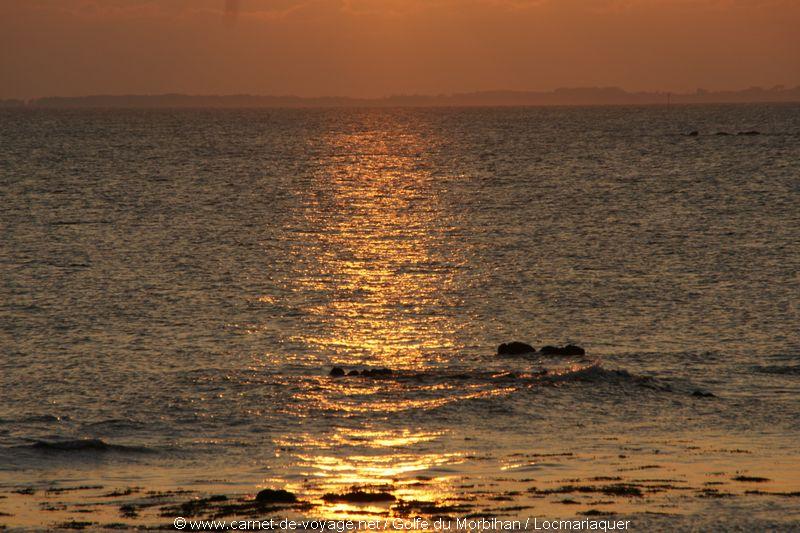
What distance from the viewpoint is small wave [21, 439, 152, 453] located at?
31250 millimetres

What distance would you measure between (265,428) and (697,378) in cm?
1635

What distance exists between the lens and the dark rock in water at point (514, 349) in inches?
1770

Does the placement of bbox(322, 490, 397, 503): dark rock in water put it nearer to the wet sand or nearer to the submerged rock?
the wet sand

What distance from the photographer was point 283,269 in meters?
Answer: 69.9

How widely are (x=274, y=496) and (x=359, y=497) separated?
1847 mm

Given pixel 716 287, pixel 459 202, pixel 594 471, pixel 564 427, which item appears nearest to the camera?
pixel 594 471

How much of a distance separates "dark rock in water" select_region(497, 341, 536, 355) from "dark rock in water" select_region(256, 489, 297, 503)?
848 inches

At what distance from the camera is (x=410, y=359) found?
44156 millimetres

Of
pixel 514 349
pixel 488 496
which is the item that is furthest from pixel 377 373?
pixel 488 496

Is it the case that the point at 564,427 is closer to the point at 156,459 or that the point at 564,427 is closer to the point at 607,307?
the point at 156,459

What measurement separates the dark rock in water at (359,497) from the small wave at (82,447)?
8.93 metres

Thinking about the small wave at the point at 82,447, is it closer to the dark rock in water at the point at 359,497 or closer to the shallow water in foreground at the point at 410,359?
the shallow water in foreground at the point at 410,359

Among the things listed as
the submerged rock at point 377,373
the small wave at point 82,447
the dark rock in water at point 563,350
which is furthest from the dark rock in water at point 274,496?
the dark rock in water at point 563,350

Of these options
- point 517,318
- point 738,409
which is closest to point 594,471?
point 738,409
